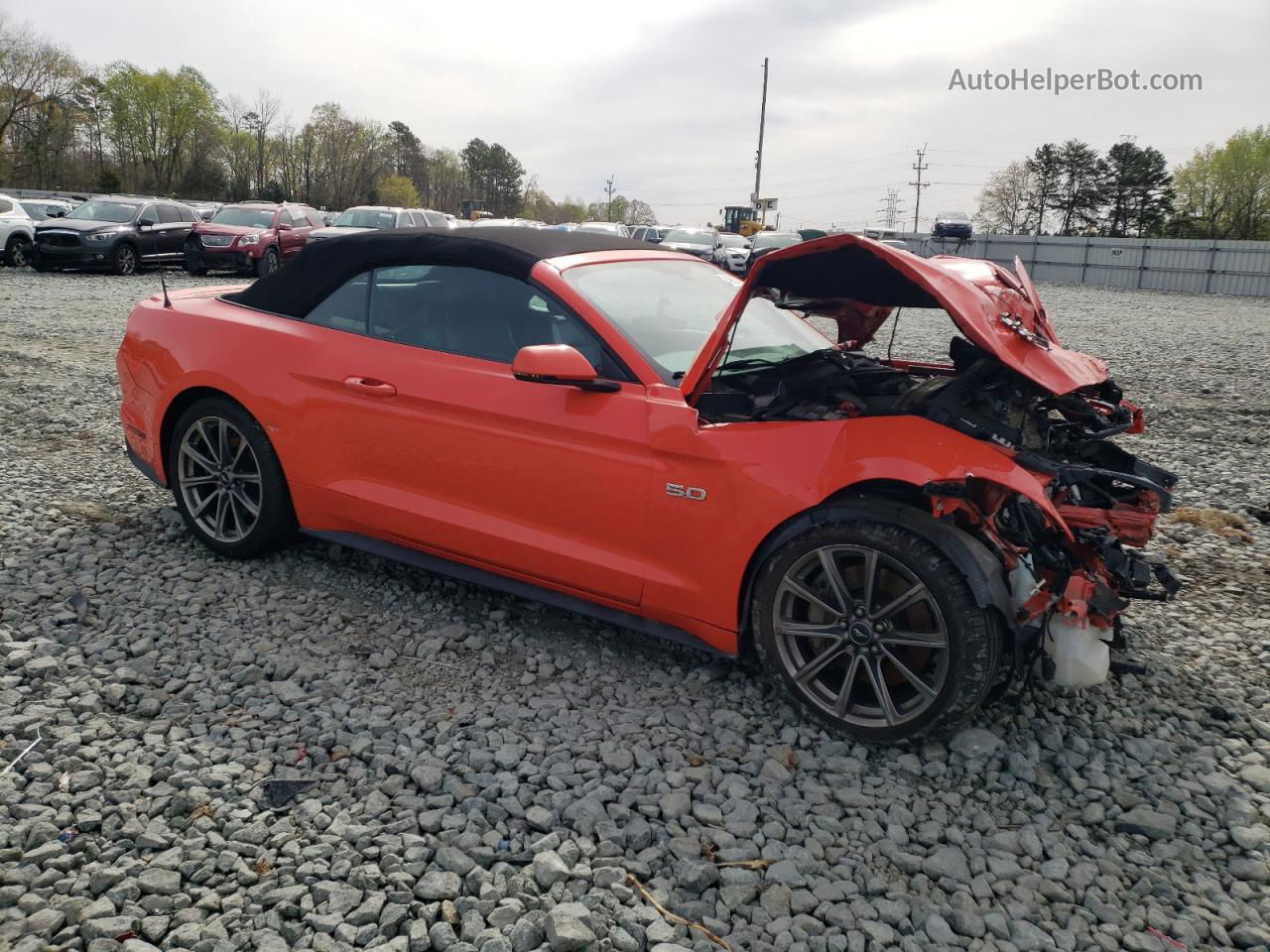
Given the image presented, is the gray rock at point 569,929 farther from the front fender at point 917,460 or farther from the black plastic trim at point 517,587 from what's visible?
the front fender at point 917,460

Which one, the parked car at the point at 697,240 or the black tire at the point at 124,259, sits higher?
the parked car at the point at 697,240

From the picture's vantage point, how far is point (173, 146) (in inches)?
2950

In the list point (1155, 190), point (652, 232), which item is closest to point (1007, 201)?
point (1155, 190)

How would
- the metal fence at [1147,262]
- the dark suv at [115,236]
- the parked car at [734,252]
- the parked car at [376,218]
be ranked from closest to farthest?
the dark suv at [115,236] < the parked car at [376,218] < the parked car at [734,252] < the metal fence at [1147,262]

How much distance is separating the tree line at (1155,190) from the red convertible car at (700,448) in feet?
197

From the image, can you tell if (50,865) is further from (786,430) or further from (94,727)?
(786,430)

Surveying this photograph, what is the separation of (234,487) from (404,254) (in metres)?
1.39

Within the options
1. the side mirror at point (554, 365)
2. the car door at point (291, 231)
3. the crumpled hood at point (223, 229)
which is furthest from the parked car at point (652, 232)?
the side mirror at point (554, 365)

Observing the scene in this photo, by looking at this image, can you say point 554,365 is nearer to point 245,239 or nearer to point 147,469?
point 147,469

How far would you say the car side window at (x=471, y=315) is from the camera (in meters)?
3.48

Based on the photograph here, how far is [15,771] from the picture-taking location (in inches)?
108

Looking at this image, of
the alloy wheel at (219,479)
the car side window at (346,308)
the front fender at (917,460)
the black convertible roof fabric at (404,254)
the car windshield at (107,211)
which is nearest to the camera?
the front fender at (917,460)

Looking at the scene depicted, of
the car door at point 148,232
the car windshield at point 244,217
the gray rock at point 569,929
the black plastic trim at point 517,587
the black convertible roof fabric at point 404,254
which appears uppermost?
the car windshield at point 244,217

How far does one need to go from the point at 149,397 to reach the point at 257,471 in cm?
79
